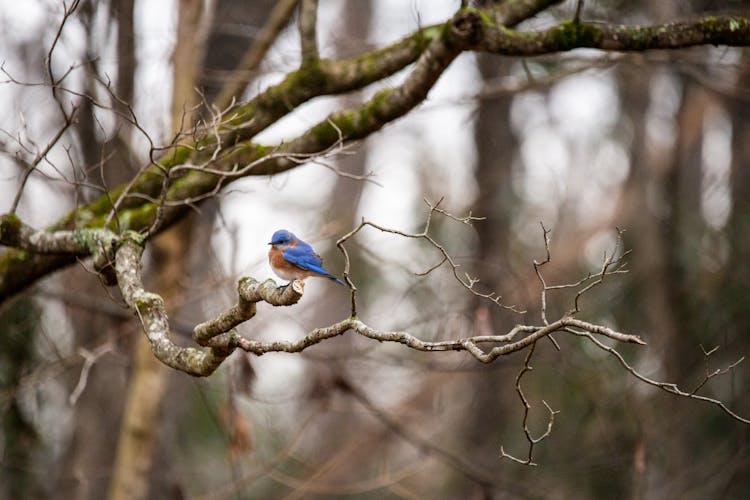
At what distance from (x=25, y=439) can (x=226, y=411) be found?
319cm

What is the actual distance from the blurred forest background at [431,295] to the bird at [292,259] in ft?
2.28

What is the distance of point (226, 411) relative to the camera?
291 inches

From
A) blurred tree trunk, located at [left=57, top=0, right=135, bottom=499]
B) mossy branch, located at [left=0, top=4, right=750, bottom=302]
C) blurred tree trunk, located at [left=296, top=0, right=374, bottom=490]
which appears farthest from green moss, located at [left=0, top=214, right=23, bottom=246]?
blurred tree trunk, located at [left=296, top=0, right=374, bottom=490]

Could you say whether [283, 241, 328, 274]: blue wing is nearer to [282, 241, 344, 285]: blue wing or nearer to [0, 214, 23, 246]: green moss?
[282, 241, 344, 285]: blue wing

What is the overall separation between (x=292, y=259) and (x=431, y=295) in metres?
3.90

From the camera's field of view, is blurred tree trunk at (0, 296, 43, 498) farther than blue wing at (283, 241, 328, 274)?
Yes

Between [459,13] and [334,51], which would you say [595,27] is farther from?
[334,51]

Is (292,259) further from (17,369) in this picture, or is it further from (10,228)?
(17,369)

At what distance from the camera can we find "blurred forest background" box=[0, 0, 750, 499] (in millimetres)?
7559

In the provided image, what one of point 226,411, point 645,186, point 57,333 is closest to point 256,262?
point 226,411

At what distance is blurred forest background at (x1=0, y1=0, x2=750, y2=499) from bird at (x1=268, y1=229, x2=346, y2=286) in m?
0.69

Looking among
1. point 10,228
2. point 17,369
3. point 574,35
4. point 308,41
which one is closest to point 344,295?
point 17,369

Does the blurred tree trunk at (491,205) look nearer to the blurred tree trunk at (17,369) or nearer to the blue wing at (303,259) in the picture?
the blue wing at (303,259)

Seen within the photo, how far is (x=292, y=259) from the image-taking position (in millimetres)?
4898
